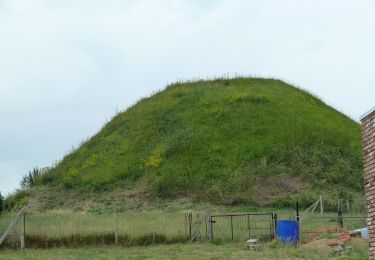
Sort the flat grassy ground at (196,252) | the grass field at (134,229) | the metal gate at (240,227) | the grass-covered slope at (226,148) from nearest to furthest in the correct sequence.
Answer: the flat grassy ground at (196,252) → the grass field at (134,229) → the metal gate at (240,227) → the grass-covered slope at (226,148)

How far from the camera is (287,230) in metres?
21.3

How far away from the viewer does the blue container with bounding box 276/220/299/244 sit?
2112 centimetres

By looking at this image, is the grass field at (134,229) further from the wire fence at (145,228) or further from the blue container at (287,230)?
the blue container at (287,230)

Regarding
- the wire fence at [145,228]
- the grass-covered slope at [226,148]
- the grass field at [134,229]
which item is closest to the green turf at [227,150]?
the grass-covered slope at [226,148]

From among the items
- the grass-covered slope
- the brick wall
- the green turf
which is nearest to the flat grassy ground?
the brick wall

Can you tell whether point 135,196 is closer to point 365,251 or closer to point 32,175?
point 32,175

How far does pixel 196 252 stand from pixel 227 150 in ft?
56.8

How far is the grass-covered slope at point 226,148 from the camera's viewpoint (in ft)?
109

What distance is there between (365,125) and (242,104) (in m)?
29.8

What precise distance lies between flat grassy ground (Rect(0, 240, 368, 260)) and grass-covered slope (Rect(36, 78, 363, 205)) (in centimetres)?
1103

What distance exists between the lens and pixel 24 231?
22297 millimetres

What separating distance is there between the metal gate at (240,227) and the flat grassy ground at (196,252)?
4.22 feet

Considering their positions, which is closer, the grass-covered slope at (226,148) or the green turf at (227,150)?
the green turf at (227,150)

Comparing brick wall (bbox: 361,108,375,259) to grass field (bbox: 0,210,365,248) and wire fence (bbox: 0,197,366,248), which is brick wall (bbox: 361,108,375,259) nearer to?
grass field (bbox: 0,210,365,248)
